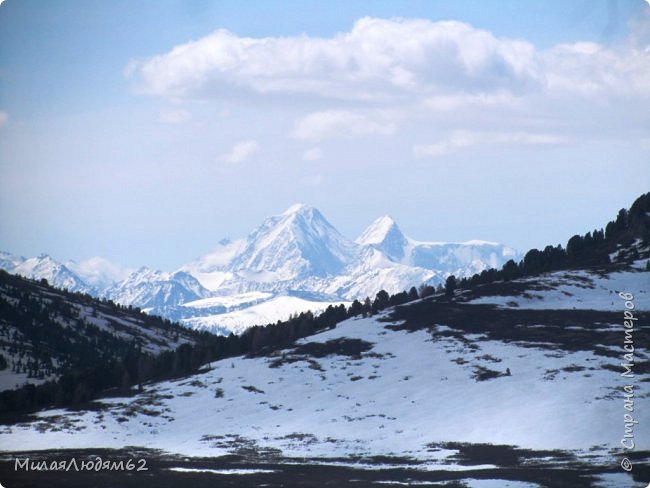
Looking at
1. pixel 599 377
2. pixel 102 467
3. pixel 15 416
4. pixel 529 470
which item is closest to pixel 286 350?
pixel 15 416

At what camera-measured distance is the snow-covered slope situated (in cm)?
11712

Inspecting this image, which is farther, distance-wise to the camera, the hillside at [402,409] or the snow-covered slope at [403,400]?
the snow-covered slope at [403,400]

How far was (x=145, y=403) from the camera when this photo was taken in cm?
14838

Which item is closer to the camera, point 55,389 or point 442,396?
point 442,396

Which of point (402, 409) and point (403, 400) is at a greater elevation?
point (403, 400)

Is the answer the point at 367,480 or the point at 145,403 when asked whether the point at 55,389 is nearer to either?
the point at 145,403

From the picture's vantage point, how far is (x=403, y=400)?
138m

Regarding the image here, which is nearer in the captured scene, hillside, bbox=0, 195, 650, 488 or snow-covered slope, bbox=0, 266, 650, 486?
hillside, bbox=0, 195, 650, 488

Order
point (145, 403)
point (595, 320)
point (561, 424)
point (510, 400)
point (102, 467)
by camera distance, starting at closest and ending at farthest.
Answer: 1. point (102, 467)
2. point (561, 424)
3. point (510, 400)
4. point (145, 403)
5. point (595, 320)

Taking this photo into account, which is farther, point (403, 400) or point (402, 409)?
point (403, 400)

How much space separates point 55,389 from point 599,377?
94923mm

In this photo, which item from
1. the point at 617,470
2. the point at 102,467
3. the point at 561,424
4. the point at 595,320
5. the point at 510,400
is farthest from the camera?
the point at 595,320

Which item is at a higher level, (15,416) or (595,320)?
(595,320)

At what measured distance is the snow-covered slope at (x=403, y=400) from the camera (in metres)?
117
